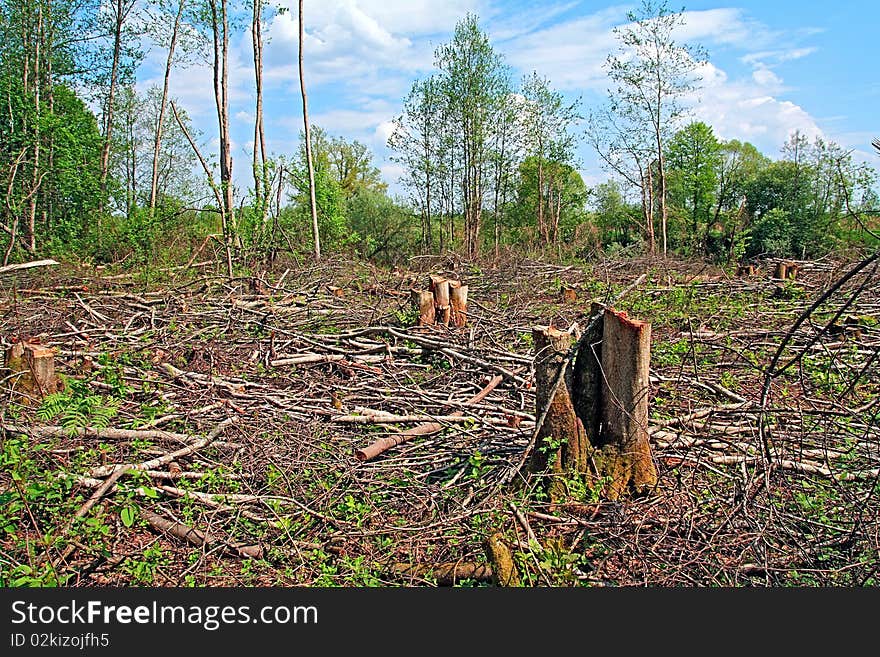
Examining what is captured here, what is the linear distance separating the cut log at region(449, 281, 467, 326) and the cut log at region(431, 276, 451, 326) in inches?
2.9

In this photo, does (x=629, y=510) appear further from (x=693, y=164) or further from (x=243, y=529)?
(x=693, y=164)

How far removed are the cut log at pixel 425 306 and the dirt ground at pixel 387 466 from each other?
215mm

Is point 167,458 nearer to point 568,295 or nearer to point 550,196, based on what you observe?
point 568,295

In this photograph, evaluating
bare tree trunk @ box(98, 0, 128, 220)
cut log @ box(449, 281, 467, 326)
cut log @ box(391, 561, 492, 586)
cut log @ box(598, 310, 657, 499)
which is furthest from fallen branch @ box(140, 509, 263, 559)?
bare tree trunk @ box(98, 0, 128, 220)

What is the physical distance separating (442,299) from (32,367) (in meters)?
4.19

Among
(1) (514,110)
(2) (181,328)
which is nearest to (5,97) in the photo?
(2) (181,328)

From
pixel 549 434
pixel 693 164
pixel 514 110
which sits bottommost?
pixel 549 434

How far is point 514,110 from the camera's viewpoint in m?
26.3

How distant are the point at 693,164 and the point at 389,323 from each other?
64.0 feet

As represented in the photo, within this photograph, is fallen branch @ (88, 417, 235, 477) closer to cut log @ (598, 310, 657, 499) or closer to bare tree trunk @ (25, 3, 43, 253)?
cut log @ (598, 310, 657, 499)

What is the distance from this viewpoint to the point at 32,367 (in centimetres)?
500

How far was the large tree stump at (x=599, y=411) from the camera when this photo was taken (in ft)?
12.0

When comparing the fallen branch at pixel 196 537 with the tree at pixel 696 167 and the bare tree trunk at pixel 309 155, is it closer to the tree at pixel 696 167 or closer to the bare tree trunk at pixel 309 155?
the bare tree trunk at pixel 309 155

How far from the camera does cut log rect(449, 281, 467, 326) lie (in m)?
7.85
